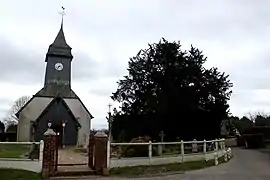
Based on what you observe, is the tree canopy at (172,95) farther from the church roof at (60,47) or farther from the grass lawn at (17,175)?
the church roof at (60,47)

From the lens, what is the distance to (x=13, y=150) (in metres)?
17.1

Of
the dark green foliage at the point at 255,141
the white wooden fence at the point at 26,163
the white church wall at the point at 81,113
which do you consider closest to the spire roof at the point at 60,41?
the white church wall at the point at 81,113

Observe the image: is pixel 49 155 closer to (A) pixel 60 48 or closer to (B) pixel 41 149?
(B) pixel 41 149

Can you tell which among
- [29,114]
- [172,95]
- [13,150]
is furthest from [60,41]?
[13,150]

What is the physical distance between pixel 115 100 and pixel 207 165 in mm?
14232

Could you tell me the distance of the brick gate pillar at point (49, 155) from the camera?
14.6 metres

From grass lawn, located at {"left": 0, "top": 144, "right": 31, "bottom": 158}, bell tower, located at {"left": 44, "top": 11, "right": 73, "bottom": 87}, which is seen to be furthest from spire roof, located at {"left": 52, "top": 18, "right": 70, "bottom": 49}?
grass lawn, located at {"left": 0, "top": 144, "right": 31, "bottom": 158}

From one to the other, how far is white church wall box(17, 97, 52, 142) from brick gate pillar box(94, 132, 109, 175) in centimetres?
3638

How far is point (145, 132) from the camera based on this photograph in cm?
2919

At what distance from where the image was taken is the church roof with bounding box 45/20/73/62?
185 feet

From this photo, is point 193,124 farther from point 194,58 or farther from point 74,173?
point 74,173

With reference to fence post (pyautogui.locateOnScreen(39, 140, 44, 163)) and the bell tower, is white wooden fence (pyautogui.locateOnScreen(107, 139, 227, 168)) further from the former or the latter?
the bell tower

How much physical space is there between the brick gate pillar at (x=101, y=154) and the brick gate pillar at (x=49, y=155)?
67.1 inches

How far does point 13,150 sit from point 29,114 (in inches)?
1422
